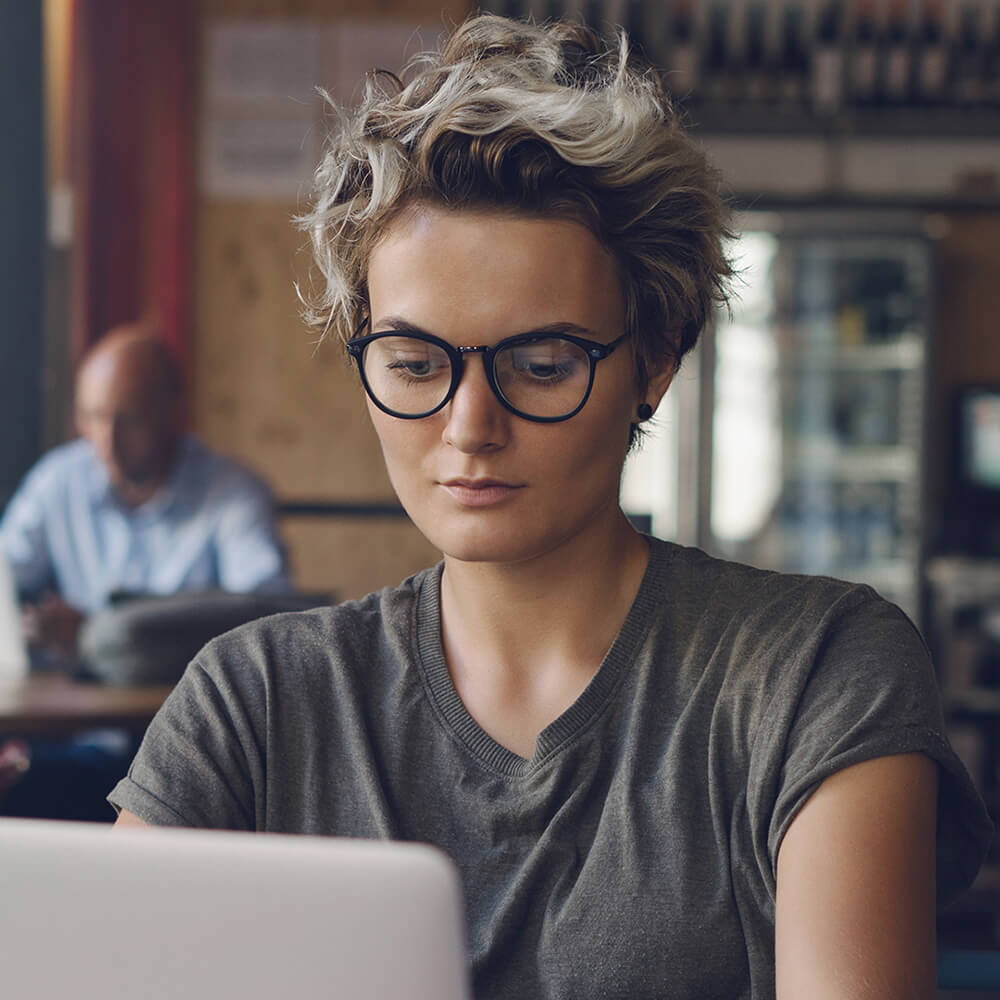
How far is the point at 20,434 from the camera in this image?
375cm

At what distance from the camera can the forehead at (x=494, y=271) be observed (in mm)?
944

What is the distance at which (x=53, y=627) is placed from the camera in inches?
96.3

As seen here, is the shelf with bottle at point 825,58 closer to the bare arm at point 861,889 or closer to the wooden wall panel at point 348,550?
the wooden wall panel at point 348,550

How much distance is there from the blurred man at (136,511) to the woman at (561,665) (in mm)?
1938

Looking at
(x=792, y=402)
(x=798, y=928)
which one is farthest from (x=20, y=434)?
(x=798, y=928)

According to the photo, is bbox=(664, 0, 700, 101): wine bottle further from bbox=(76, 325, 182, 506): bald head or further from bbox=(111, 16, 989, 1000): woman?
bbox=(111, 16, 989, 1000): woman

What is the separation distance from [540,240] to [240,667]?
1.31 ft

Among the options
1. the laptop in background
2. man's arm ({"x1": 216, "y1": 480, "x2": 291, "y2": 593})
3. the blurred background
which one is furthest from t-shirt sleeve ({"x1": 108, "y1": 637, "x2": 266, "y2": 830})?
the blurred background

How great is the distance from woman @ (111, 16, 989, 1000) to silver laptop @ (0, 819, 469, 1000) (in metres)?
0.43

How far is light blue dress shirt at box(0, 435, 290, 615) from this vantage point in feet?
9.76

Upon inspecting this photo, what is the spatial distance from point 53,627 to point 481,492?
1723mm

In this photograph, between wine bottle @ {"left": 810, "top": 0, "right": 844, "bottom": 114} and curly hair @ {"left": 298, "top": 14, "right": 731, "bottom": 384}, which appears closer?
curly hair @ {"left": 298, "top": 14, "right": 731, "bottom": 384}

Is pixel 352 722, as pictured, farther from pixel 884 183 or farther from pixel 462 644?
pixel 884 183

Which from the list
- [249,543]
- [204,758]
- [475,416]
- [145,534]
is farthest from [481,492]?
[145,534]
